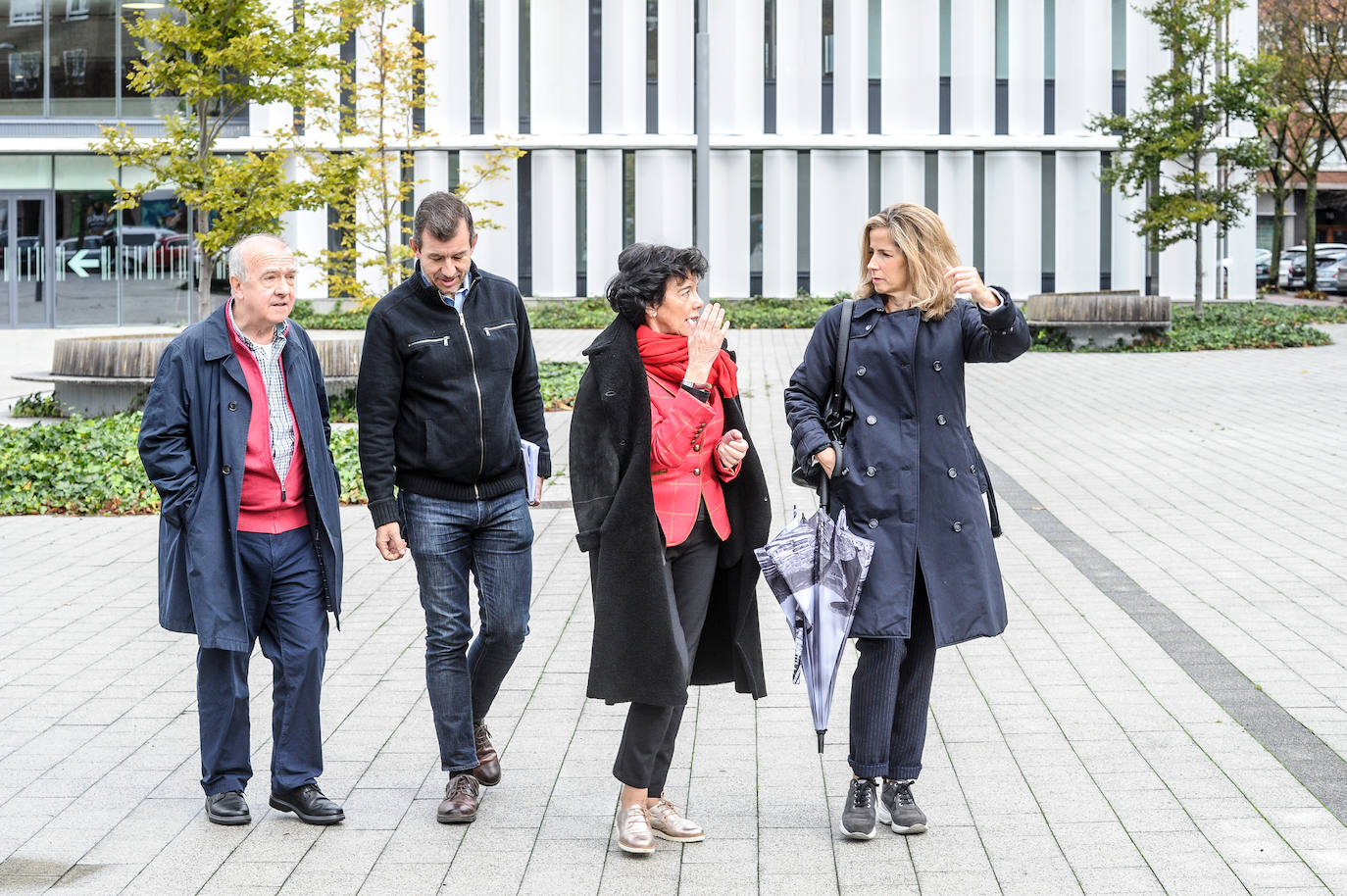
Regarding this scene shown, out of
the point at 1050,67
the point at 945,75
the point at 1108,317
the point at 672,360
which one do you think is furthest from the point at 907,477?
the point at 1050,67

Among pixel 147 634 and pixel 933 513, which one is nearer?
pixel 933 513

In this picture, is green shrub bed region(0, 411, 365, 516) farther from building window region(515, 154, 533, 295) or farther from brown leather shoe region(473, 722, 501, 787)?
building window region(515, 154, 533, 295)

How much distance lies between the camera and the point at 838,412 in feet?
15.3

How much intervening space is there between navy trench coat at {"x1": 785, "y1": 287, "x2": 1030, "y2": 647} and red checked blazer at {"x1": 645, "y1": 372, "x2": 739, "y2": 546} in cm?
29

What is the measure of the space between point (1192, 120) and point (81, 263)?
73.9 ft

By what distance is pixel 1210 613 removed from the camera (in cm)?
734

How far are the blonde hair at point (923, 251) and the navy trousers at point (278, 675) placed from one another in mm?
1833

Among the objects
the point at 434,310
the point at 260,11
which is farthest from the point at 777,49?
the point at 434,310

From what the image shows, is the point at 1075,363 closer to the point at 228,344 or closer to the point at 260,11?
the point at 260,11

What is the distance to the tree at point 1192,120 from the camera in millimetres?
29516

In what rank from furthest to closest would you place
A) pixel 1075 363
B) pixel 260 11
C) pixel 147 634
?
pixel 1075 363 < pixel 260 11 < pixel 147 634

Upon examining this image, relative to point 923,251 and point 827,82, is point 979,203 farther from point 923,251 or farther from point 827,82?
point 923,251

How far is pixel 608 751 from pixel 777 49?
32.6 meters

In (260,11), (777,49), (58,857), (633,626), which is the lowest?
(58,857)
